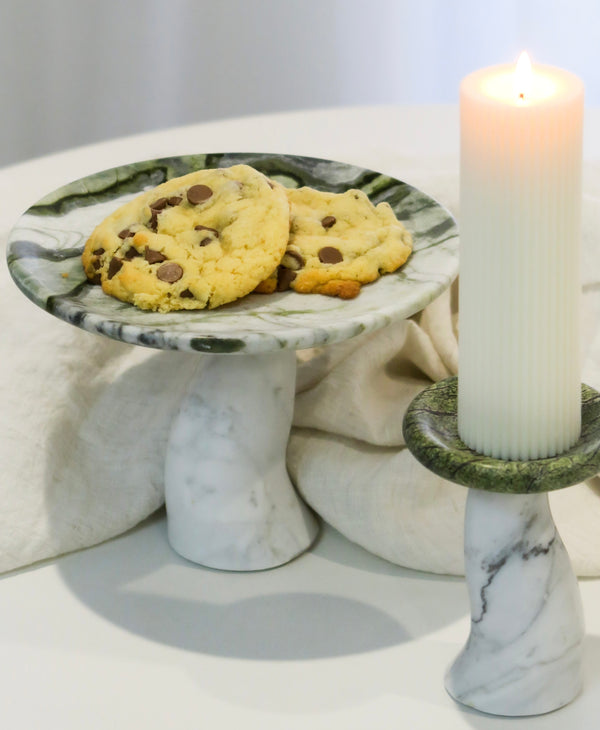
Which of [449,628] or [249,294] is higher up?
[249,294]

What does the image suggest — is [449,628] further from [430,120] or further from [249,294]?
[430,120]

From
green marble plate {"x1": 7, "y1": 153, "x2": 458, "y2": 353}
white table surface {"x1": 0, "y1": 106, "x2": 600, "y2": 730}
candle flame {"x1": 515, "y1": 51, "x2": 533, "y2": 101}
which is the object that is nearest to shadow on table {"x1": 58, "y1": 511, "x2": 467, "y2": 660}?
white table surface {"x1": 0, "y1": 106, "x2": 600, "y2": 730}

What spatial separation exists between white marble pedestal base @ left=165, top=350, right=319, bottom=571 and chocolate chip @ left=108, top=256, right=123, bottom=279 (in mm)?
87

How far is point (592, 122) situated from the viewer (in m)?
1.13

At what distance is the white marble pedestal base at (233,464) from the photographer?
2.42 feet

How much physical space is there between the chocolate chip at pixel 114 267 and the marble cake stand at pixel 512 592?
0.73 feet

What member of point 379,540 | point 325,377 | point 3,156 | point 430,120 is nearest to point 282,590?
point 379,540

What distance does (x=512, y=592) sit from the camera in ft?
1.84

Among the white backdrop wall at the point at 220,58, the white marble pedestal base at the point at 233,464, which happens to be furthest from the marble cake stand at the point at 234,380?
the white backdrop wall at the point at 220,58

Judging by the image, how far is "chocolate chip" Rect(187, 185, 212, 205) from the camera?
28.5 inches

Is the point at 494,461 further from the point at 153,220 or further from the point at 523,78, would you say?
the point at 153,220

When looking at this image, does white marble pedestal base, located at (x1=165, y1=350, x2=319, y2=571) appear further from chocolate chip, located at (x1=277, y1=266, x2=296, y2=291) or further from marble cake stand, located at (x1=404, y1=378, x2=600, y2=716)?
marble cake stand, located at (x1=404, y1=378, x2=600, y2=716)

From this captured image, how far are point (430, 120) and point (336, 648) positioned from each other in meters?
0.66

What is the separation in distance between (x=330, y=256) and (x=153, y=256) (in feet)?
0.35
